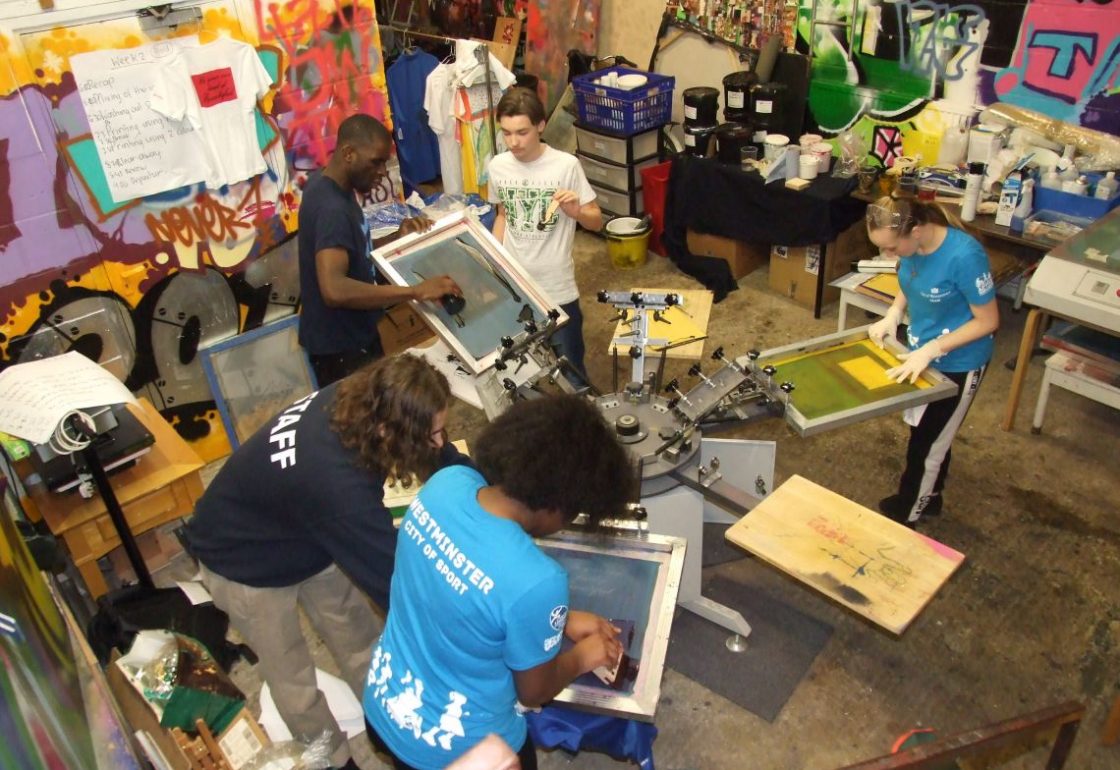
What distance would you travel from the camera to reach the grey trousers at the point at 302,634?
2361 mm

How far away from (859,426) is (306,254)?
8.90ft

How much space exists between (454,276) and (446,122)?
248cm

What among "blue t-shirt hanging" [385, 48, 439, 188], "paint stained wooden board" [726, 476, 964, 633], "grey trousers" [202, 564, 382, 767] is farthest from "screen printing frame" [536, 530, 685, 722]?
"blue t-shirt hanging" [385, 48, 439, 188]

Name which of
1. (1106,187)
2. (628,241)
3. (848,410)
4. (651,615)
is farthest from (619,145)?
(651,615)

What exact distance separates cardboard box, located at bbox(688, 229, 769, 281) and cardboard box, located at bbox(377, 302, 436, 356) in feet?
6.31

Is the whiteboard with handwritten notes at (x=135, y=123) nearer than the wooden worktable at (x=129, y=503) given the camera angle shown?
No

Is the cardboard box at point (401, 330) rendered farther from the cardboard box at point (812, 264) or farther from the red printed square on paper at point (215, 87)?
the cardboard box at point (812, 264)

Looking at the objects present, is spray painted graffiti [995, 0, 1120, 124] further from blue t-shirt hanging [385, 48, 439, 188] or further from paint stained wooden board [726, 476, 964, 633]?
blue t-shirt hanging [385, 48, 439, 188]

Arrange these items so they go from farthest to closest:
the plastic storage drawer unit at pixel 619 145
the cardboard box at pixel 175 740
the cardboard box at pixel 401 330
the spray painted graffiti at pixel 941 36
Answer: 1. the plastic storage drawer unit at pixel 619 145
2. the cardboard box at pixel 401 330
3. the spray painted graffiti at pixel 941 36
4. the cardboard box at pixel 175 740

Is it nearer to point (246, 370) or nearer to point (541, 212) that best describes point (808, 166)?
point (541, 212)

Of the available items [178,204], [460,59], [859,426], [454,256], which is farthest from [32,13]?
[859,426]

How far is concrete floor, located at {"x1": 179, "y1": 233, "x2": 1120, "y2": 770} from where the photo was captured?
2830 millimetres

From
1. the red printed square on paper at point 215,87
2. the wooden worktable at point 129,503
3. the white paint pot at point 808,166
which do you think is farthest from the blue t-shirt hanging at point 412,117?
the wooden worktable at point 129,503

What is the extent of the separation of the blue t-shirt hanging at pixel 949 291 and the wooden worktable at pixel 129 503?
280 centimetres
